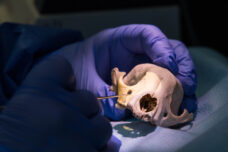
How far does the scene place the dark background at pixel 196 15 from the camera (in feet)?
3.92

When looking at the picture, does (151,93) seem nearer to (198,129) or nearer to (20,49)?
(198,129)

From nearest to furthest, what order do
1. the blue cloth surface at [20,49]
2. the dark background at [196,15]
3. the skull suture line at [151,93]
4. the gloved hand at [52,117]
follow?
the gloved hand at [52,117] < the skull suture line at [151,93] < the blue cloth surface at [20,49] < the dark background at [196,15]

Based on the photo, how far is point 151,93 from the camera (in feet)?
2.12

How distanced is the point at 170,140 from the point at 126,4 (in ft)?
2.79

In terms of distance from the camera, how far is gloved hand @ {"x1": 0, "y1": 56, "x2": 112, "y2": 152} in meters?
0.49

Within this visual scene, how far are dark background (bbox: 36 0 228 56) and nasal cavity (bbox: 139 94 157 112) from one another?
720 millimetres

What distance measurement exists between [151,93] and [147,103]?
33 mm

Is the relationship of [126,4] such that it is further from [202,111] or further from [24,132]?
[24,132]

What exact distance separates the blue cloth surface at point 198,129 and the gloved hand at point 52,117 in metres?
0.11

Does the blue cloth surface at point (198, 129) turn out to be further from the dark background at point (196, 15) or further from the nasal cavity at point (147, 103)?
the dark background at point (196, 15)

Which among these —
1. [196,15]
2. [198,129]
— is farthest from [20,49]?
[196,15]

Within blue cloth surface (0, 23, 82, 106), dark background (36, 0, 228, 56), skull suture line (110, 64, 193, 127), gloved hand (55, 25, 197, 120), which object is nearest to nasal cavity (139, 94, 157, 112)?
skull suture line (110, 64, 193, 127)

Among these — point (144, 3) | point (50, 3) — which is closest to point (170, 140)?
point (144, 3)

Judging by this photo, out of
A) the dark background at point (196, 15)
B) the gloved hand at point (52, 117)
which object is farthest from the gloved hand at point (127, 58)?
the dark background at point (196, 15)
